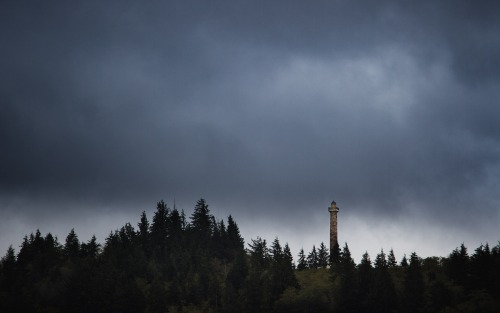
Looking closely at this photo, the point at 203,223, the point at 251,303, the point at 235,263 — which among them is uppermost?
the point at 203,223

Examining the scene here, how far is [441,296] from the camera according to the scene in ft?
314

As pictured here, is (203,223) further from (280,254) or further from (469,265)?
(469,265)

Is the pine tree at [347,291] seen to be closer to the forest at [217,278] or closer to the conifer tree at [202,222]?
the forest at [217,278]

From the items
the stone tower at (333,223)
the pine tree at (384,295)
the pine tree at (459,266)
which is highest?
the stone tower at (333,223)

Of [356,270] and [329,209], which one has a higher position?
[329,209]

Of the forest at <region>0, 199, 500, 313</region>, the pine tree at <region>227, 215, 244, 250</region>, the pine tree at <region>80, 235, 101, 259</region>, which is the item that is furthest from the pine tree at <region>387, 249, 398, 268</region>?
the pine tree at <region>80, 235, 101, 259</region>

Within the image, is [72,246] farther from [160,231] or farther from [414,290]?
[414,290]

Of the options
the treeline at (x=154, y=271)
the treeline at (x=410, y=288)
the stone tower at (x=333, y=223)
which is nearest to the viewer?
the treeline at (x=410, y=288)

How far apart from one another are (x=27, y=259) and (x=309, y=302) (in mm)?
68934

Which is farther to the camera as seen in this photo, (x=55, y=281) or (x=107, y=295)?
(x=55, y=281)

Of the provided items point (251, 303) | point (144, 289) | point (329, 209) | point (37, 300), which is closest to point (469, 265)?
point (251, 303)

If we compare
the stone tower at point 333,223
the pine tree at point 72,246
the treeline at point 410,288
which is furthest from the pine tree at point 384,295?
the pine tree at point 72,246

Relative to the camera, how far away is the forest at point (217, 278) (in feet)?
326

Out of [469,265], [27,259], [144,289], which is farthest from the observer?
[27,259]
